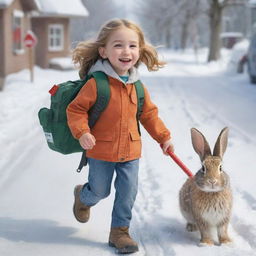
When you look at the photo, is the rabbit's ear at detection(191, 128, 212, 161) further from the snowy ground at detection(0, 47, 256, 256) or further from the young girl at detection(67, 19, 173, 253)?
the snowy ground at detection(0, 47, 256, 256)

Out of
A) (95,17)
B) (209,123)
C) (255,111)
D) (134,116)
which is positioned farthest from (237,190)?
(95,17)

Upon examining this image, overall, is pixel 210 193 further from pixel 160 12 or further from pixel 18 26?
pixel 160 12

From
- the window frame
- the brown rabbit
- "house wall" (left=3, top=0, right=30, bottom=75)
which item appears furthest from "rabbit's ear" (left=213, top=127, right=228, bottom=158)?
the window frame

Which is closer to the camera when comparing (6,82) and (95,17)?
(6,82)

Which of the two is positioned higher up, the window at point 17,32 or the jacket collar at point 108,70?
the jacket collar at point 108,70

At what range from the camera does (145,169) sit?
6.42 meters

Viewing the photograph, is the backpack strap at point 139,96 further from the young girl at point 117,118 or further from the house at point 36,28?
the house at point 36,28

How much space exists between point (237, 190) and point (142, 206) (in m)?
1.12

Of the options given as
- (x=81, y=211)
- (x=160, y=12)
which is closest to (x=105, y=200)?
(x=81, y=211)

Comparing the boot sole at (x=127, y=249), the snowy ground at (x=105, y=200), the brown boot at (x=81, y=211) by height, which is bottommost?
the snowy ground at (x=105, y=200)

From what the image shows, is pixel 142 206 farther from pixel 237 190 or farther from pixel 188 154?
pixel 188 154

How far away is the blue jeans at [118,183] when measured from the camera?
153 inches

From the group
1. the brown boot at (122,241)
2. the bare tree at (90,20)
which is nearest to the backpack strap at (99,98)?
the brown boot at (122,241)

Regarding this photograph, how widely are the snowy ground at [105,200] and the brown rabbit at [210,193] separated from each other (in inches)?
5.8
